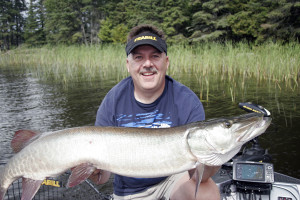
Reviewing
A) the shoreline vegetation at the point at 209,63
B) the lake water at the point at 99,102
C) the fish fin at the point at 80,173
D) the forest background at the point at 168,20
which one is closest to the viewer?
the fish fin at the point at 80,173

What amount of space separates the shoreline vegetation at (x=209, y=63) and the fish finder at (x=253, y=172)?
5.04 metres

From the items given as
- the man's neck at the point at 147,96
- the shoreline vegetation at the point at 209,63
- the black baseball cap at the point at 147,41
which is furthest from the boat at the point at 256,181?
the shoreline vegetation at the point at 209,63

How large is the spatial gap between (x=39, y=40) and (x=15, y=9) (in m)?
10.3

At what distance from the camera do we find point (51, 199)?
3.23m

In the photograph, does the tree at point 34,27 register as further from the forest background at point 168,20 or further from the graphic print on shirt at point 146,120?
the graphic print on shirt at point 146,120

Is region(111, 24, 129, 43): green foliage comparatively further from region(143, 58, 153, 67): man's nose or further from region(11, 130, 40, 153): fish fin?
region(11, 130, 40, 153): fish fin

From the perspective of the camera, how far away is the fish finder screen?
2.42 m

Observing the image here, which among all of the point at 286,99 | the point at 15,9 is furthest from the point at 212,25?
the point at 15,9

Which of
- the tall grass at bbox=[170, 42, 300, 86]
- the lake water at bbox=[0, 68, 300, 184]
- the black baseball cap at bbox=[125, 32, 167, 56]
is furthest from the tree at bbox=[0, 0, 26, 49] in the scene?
Result: the black baseball cap at bbox=[125, 32, 167, 56]

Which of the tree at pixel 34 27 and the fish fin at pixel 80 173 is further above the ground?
the tree at pixel 34 27

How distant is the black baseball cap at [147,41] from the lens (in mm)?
2430

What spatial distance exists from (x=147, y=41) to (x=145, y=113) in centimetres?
67

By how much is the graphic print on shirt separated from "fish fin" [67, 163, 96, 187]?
23.6 inches

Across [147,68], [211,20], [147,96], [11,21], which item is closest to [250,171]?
[147,96]
